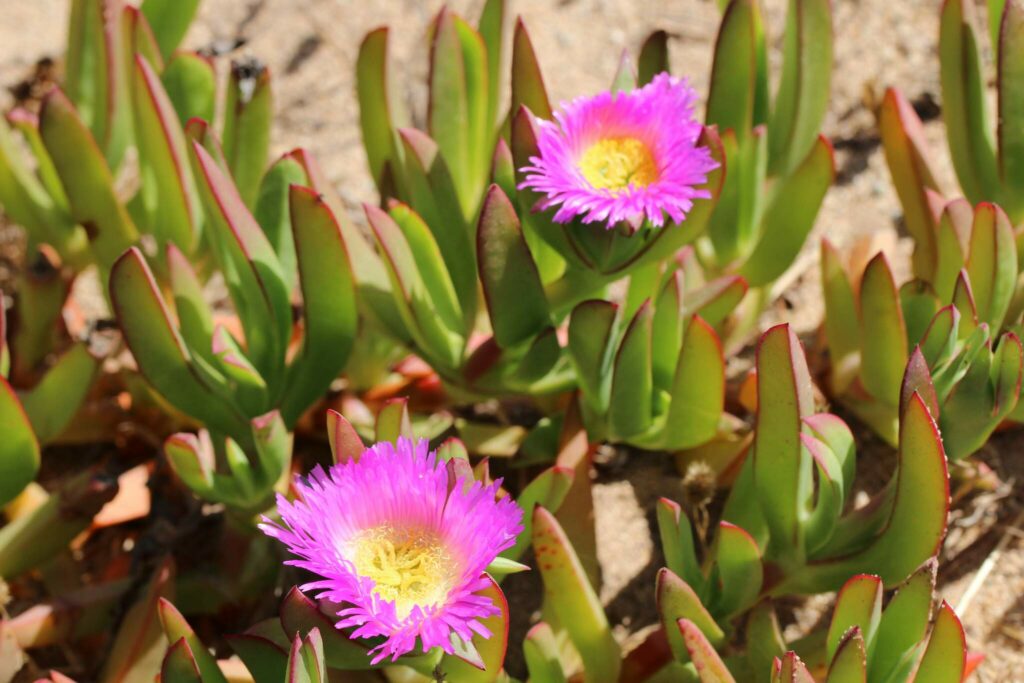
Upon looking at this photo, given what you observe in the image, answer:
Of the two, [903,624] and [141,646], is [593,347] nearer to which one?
[903,624]

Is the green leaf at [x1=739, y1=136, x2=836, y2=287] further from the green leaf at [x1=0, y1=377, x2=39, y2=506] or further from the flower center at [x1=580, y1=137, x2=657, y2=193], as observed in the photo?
the green leaf at [x1=0, y1=377, x2=39, y2=506]

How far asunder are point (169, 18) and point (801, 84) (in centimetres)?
81

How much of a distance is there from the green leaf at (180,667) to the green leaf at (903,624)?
57cm

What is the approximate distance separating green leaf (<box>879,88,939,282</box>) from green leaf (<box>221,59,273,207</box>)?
2.52 ft

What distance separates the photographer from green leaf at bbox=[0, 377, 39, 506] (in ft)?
3.61

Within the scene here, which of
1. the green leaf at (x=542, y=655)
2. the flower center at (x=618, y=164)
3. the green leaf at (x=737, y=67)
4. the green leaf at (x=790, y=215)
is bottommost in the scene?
the green leaf at (x=542, y=655)

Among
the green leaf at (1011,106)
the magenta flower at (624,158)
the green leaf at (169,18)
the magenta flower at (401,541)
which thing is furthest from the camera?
the green leaf at (169,18)

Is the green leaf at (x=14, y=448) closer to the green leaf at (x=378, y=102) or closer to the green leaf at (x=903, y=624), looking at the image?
the green leaf at (x=378, y=102)

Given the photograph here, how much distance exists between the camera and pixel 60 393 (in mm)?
1263

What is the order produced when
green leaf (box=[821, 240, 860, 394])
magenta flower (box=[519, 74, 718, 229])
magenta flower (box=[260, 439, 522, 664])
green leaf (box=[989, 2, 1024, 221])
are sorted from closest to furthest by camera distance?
magenta flower (box=[260, 439, 522, 664]), magenta flower (box=[519, 74, 718, 229]), green leaf (box=[989, 2, 1024, 221]), green leaf (box=[821, 240, 860, 394])

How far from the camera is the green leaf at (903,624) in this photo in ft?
3.01

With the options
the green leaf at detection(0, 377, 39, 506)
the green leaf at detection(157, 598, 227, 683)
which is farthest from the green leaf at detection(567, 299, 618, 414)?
the green leaf at detection(0, 377, 39, 506)

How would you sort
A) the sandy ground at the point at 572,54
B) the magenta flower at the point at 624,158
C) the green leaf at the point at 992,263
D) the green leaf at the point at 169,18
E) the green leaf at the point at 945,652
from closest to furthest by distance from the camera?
the green leaf at the point at 945,652, the magenta flower at the point at 624,158, the green leaf at the point at 992,263, the green leaf at the point at 169,18, the sandy ground at the point at 572,54

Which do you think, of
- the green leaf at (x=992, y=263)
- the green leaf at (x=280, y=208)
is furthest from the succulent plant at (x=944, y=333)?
the green leaf at (x=280, y=208)
